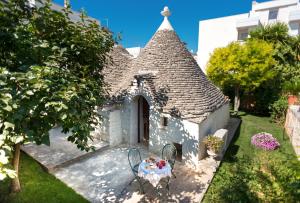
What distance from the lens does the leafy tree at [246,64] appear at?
18125mm

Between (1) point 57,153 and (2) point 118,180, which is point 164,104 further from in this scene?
(1) point 57,153

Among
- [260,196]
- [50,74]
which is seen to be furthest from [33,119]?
[260,196]

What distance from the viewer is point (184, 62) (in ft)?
41.3

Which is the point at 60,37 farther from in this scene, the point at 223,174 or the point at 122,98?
the point at 223,174

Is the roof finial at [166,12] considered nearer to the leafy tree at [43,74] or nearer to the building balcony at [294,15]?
the leafy tree at [43,74]

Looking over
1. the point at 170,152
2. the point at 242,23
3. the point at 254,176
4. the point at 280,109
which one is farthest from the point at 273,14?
the point at 170,152

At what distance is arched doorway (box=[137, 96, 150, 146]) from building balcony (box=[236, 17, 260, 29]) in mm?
22201

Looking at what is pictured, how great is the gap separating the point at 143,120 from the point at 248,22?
22953mm

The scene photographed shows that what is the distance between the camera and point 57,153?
10859mm

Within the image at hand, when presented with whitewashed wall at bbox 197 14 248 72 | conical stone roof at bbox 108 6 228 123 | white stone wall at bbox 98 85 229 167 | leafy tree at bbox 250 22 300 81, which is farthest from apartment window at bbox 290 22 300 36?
conical stone roof at bbox 108 6 228 123

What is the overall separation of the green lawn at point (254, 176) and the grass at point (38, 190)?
18.7 ft

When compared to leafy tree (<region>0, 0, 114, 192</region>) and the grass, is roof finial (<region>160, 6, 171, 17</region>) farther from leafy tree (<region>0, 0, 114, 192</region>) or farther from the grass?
the grass

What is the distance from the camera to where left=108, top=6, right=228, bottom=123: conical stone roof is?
34.8ft

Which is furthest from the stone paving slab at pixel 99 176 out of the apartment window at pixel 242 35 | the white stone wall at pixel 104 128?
the apartment window at pixel 242 35
